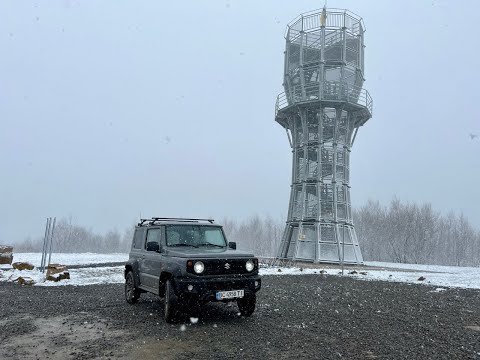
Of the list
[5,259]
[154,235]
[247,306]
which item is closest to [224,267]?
[247,306]

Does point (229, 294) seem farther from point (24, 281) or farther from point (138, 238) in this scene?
point (24, 281)

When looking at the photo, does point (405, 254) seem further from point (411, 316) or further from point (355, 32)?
point (411, 316)

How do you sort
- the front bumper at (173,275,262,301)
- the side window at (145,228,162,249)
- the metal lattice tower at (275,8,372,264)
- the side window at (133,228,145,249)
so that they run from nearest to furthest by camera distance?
1. the front bumper at (173,275,262,301)
2. the side window at (145,228,162,249)
3. the side window at (133,228,145,249)
4. the metal lattice tower at (275,8,372,264)

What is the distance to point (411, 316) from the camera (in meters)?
9.64

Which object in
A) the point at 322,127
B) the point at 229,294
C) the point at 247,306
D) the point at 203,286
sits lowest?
the point at 247,306

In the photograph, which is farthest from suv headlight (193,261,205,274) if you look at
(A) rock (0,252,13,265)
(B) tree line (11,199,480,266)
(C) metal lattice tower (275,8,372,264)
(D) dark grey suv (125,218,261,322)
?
(B) tree line (11,199,480,266)

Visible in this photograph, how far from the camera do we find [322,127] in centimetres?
3466

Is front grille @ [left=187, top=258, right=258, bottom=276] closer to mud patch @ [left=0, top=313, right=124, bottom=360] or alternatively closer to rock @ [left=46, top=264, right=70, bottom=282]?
mud patch @ [left=0, top=313, right=124, bottom=360]

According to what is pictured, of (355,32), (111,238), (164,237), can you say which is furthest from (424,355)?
(111,238)

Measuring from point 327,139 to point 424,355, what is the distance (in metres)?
30.8

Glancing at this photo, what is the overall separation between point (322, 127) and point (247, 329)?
29.1 meters

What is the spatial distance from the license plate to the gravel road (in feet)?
1.99

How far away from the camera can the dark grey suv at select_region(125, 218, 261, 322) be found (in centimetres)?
790

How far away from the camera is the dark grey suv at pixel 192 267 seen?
790 cm
